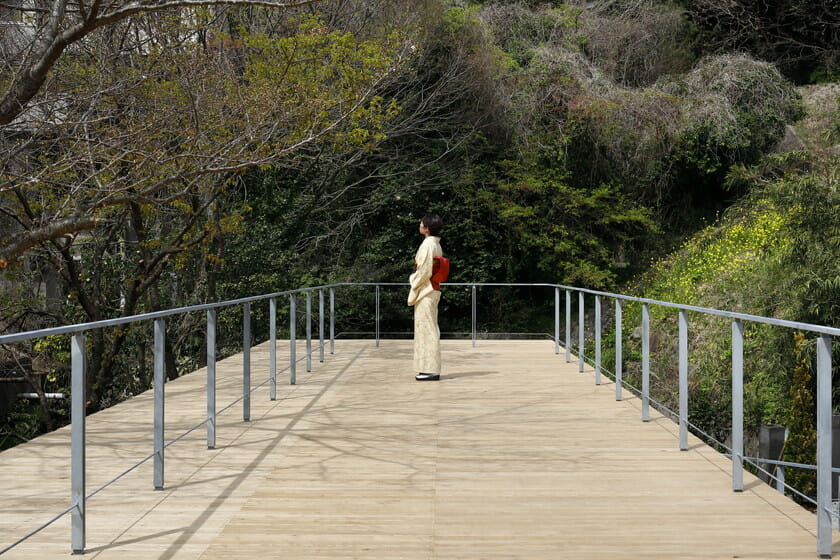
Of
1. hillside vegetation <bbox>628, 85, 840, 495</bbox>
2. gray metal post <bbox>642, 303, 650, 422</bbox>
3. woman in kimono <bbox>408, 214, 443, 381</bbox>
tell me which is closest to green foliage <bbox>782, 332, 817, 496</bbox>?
hillside vegetation <bbox>628, 85, 840, 495</bbox>

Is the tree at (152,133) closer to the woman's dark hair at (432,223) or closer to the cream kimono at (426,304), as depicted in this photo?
the woman's dark hair at (432,223)

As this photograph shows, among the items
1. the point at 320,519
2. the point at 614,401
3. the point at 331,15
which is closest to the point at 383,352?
the point at 614,401

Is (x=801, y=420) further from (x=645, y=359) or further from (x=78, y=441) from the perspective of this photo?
(x=78, y=441)

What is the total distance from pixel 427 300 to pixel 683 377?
14.0 ft

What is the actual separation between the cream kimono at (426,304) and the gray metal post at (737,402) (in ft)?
16.5

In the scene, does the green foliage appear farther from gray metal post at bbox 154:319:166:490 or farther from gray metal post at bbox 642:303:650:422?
gray metal post at bbox 154:319:166:490

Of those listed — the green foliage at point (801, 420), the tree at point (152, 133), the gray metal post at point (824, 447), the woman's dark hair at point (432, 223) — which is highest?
the tree at point (152, 133)

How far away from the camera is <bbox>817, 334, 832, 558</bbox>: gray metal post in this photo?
3678mm

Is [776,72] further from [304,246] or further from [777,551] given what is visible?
[777,551]

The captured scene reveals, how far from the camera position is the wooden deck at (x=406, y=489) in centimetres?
395

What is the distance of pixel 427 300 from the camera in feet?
32.1

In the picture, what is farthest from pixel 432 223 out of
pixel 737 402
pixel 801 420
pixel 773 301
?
pixel 773 301

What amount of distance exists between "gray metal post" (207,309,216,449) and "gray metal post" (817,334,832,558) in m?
3.29

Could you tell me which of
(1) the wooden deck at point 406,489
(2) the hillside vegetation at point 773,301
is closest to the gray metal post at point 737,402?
(1) the wooden deck at point 406,489
